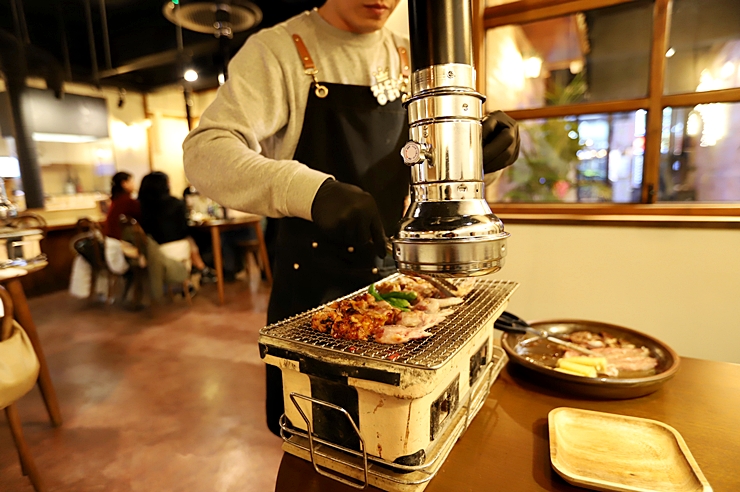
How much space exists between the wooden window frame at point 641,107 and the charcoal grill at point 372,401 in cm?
170

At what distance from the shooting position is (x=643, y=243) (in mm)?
1945

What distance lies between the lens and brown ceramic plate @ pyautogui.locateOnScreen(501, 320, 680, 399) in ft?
2.72

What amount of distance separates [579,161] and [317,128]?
1.69 meters

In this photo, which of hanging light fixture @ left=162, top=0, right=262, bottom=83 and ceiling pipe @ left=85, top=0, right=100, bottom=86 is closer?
hanging light fixture @ left=162, top=0, right=262, bottom=83

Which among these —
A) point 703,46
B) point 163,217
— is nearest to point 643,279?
point 703,46

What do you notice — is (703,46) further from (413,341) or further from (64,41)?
(64,41)

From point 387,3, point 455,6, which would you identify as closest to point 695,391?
point 455,6

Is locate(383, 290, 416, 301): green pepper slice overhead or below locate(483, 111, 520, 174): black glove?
below

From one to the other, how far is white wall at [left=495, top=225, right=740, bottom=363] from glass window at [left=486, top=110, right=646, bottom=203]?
26 cm

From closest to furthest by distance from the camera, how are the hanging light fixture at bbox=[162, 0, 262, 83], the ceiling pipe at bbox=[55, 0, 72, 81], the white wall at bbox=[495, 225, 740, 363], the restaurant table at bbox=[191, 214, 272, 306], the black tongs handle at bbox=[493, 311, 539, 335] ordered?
the black tongs handle at bbox=[493, 311, 539, 335]
the white wall at bbox=[495, 225, 740, 363]
the hanging light fixture at bbox=[162, 0, 262, 83]
the restaurant table at bbox=[191, 214, 272, 306]
the ceiling pipe at bbox=[55, 0, 72, 81]

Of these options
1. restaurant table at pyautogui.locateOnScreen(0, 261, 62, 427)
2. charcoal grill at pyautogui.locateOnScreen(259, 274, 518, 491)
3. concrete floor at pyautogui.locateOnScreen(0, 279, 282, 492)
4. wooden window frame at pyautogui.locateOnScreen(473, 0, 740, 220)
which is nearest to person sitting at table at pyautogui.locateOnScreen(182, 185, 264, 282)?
concrete floor at pyautogui.locateOnScreen(0, 279, 282, 492)

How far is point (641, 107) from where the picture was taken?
6.56ft

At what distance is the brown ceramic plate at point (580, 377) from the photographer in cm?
83

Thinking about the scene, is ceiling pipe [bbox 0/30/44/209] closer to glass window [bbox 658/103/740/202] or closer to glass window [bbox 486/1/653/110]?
glass window [bbox 486/1/653/110]
